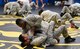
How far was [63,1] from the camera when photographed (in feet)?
74.0

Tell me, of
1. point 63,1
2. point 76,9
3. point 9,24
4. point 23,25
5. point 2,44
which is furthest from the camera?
point 63,1

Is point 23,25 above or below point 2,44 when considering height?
A: above

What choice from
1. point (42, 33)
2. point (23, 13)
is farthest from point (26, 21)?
point (23, 13)

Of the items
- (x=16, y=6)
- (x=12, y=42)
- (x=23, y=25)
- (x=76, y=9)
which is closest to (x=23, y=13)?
(x=16, y=6)

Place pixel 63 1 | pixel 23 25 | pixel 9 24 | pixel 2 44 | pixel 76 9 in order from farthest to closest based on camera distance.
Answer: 1. pixel 63 1
2. pixel 76 9
3. pixel 9 24
4. pixel 2 44
5. pixel 23 25

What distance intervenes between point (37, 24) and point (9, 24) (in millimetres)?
4700

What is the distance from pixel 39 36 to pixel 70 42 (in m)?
1.20

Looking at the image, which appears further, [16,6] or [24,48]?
[16,6]

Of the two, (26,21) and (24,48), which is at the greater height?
(26,21)

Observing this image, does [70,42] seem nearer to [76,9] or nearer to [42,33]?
[42,33]

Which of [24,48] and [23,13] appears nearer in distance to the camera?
[24,48]

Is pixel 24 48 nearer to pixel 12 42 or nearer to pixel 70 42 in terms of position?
pixel 12 42

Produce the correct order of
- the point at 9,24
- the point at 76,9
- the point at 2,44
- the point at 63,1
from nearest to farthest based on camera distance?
the point at 2,44 < the point at 9,24 < the point at 76,9 < the point at 63,1

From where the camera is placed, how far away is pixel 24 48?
25.3 feet
